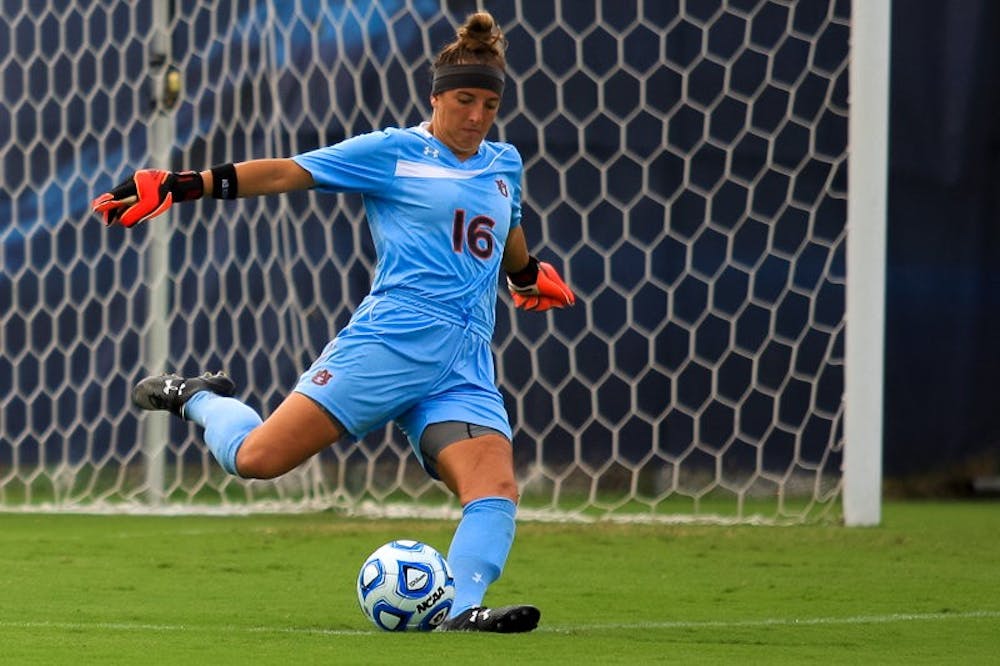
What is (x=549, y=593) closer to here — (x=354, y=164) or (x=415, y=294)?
(x=415, y=294)

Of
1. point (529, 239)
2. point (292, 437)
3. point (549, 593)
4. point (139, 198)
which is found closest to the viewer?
point (139, 198)

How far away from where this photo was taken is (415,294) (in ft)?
16.7

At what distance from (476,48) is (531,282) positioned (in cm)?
80

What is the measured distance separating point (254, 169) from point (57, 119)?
526 cm

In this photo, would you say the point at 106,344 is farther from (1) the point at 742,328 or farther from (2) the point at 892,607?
(2) the point at 892,607

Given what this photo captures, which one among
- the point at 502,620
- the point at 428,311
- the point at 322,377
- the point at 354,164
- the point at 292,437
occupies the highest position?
the point at 354,164

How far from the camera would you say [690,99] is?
890 centimetres

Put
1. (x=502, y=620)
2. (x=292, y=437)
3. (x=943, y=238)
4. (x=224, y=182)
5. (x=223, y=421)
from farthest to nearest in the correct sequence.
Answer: (x=943, y=238) → (x=223, y=421) → (x=292, y=437) → (x=224, y=182) → (x=502, y=620)

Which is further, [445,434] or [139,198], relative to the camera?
[445,434]

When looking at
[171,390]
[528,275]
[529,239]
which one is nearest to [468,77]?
[528,275]

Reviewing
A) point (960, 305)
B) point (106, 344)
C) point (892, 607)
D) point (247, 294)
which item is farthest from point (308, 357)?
point (892, 607)

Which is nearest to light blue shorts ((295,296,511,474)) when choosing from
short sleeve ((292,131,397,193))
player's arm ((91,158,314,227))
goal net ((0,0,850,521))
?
short sleeve ((292,131,397,193))

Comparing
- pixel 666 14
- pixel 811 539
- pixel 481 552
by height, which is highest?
pixel 666 14

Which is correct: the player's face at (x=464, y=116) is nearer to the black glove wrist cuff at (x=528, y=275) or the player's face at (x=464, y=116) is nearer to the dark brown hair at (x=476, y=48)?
the dark brown hair at (x=476, y=48)
